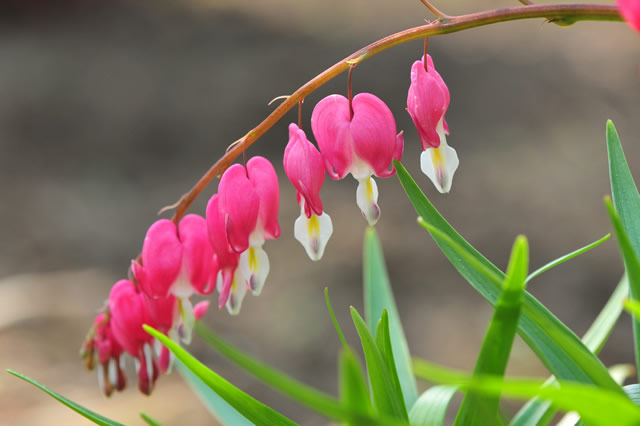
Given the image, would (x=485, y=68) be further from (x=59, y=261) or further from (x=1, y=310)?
(x=1, y=310)

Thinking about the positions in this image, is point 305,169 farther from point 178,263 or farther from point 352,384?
point 352,384

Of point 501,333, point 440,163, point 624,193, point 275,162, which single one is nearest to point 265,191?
point 440,163

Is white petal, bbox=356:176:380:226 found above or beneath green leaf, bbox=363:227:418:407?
above

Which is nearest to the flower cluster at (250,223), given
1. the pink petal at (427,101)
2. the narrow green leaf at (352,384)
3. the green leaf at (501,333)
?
the pink petal at (427,101)

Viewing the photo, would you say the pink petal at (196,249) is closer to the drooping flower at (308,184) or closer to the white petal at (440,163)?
the drooping flower at (308,184)

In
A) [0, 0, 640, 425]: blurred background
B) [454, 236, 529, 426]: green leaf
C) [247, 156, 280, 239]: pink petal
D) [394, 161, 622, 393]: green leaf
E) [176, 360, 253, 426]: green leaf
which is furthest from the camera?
[0, 0, 640, 425]: blurred background

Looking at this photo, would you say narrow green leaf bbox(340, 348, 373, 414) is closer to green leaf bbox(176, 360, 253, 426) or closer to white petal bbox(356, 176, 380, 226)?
white petal bbox(356, 176, 380, 226)

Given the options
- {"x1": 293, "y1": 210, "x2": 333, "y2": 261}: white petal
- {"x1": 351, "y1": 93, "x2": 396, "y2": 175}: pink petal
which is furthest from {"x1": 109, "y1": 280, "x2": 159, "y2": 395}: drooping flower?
{"x1": 351, "y1": 93, "x2": 396, "y2": 175}: pink petal
